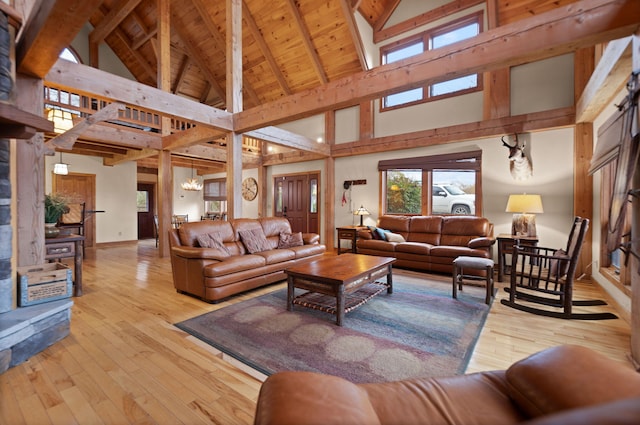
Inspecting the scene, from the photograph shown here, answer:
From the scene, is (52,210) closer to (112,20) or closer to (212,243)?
(212,243)

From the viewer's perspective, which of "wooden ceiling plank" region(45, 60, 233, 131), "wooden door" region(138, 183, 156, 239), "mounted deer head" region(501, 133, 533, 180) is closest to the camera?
"wooden ceiling plank" region(45, 60, 233, 131)

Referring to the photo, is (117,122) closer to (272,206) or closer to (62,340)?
(272,206)

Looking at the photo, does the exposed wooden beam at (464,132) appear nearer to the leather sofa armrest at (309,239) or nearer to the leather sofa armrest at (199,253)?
the leather sofa armrest at (309,239)

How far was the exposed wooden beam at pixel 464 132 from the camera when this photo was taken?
450 centimetres

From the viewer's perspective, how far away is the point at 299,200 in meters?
7.91

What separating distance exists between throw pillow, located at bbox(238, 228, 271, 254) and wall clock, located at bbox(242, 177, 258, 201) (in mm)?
4539

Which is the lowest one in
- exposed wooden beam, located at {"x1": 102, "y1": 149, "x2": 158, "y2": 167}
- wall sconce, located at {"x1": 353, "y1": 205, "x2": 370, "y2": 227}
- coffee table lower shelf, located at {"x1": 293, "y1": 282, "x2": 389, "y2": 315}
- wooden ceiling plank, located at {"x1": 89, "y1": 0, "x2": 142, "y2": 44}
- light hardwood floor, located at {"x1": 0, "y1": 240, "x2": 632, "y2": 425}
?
light hardwood floor, located at {"x1": 0, "y1": 240, "x2": 632, "y2": 425}

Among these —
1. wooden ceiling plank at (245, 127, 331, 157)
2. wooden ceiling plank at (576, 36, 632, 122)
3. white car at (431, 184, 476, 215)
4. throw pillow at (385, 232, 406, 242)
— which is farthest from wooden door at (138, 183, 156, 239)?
wooden ceiling plank at (576, 36, 632, 122)

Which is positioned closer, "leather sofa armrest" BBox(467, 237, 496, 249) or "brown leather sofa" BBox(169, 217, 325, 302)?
"brown leather sofa" BBox(169, 217, 325, 302)

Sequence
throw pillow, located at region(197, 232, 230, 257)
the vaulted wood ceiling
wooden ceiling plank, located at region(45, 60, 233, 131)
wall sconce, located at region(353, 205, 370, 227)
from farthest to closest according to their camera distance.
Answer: wall sconce, located at region(353, 205, 370, 227), the vaulted wood ceiling, throw pillow, located at region(197, 232, 230, 257), wooden ceiling plank, located at region(45, 60, 233, 131)

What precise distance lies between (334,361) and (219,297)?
173cm

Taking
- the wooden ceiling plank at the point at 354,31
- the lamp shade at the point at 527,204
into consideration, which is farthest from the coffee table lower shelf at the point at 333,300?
the wooden ceiling plank at the point at 354,31

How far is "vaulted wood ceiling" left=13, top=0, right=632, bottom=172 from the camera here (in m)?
5.87

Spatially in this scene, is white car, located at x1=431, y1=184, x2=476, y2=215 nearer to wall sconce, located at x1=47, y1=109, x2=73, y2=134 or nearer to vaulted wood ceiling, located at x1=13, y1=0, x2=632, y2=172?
vaulted wood ceiling, located at x1=13, y1=0, x2=632, y2=172
